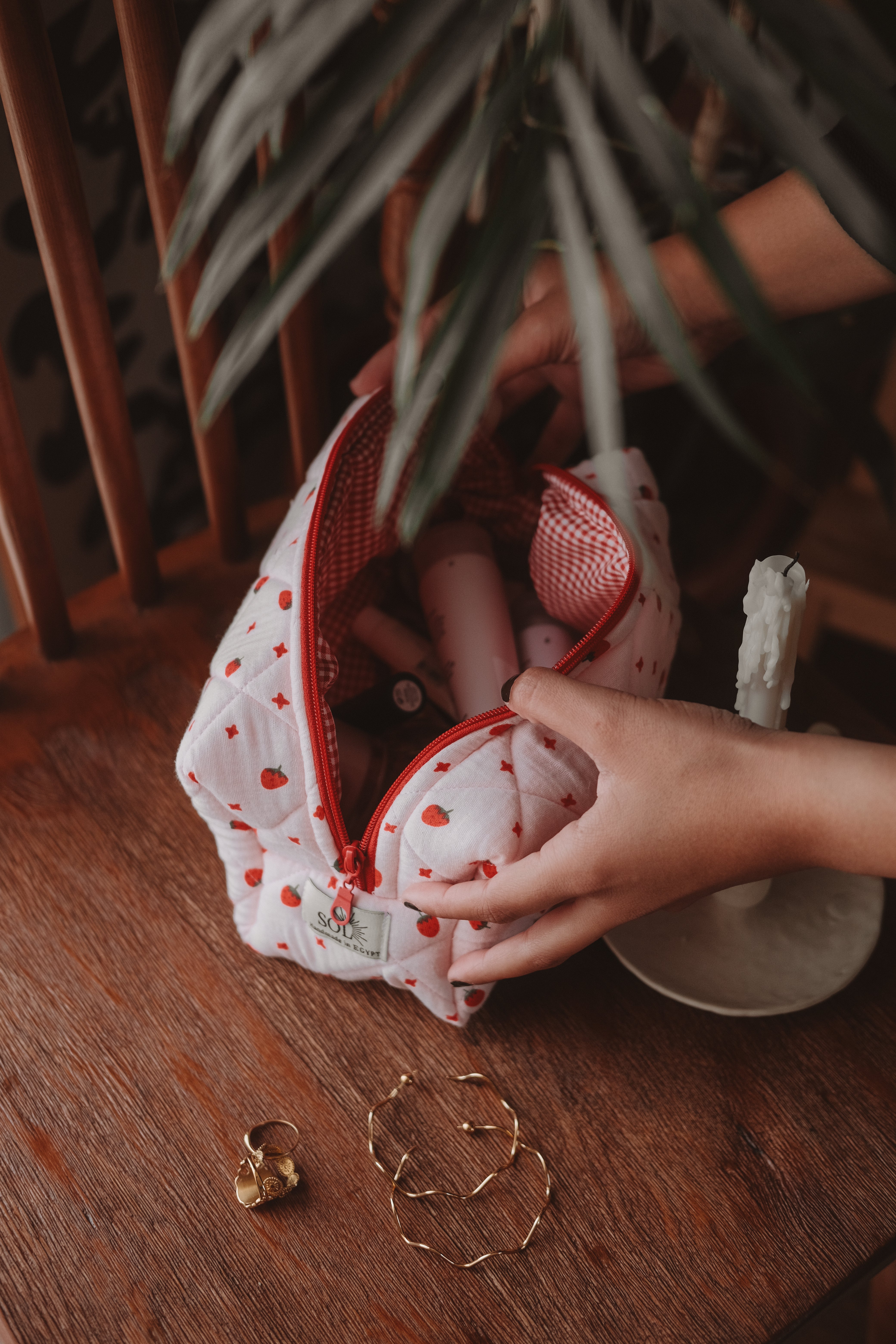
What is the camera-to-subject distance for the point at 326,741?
0.50m

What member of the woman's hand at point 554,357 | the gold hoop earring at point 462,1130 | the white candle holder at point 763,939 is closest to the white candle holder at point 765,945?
the white candle holder at point 763,939

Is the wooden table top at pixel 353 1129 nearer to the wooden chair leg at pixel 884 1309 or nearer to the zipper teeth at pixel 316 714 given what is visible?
the zipper teeth at pixel 316 714

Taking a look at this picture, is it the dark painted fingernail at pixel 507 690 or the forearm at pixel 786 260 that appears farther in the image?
the forearm at pixel 786 260

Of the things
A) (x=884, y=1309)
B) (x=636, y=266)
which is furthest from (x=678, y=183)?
(x=884, y=1309)

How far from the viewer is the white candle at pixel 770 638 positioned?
455 mm

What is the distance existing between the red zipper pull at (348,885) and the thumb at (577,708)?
0.12 metres

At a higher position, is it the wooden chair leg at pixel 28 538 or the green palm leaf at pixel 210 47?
A: the green palm leaf at pixel 210 47

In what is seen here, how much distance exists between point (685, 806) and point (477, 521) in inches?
12.2

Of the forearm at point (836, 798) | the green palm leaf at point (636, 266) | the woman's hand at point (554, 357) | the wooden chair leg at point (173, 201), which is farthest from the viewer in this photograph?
A: the woman's hand at point (554, 357)

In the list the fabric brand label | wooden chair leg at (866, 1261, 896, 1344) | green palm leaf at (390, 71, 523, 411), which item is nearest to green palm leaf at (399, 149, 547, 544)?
green palm leaf at (390, 71, 523, 411)

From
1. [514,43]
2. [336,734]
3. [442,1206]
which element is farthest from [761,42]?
[442,1206]

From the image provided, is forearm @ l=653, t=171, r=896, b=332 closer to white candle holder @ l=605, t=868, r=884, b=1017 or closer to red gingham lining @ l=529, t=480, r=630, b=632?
red gingham lining @ l=529, t=480, r=630, b=632

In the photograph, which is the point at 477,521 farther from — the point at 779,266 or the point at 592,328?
the point at 592,328

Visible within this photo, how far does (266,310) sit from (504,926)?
0.33 meters
